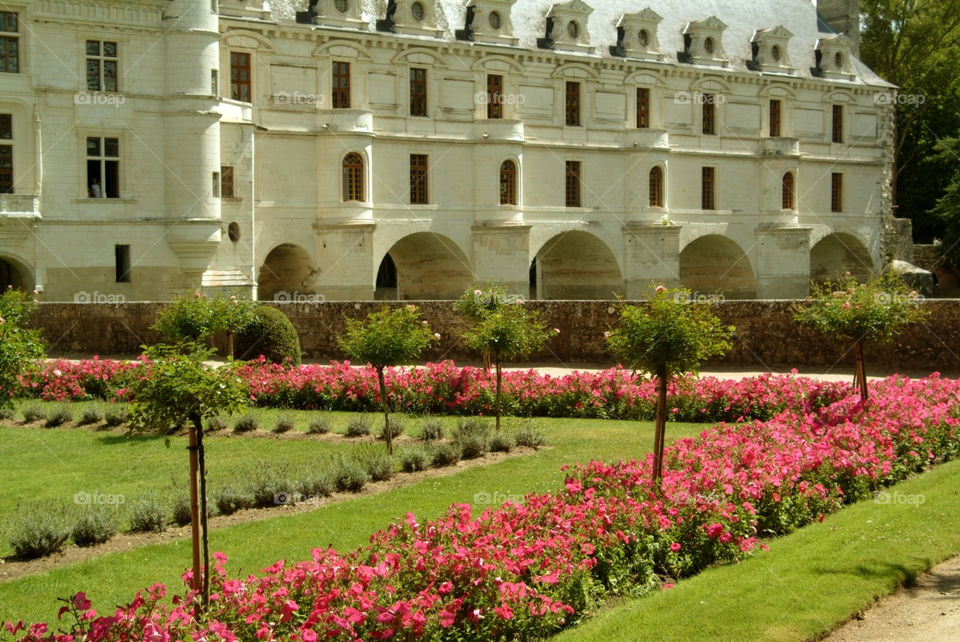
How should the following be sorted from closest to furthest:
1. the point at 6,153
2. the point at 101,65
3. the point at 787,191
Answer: the point at 6,153 → the point at 101,65 → the point at 787,191

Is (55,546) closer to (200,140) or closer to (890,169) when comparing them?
(200,140)

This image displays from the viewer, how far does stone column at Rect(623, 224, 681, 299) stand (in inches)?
1736

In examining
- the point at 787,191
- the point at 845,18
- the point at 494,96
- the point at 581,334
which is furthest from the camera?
the point at 845,18

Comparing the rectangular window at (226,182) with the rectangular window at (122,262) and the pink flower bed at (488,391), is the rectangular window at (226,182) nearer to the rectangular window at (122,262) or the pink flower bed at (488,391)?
the rectangular window at (122,262)

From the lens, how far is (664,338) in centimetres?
1196

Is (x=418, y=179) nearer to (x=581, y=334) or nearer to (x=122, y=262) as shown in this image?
(x=122, y=262)

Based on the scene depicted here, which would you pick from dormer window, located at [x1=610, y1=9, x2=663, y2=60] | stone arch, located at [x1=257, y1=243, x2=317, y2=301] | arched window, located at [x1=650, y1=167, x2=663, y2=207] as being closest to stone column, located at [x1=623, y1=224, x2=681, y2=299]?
arched window, located at [x1=650, y1=167, x2=663, y2=207]

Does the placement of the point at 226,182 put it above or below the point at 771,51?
below

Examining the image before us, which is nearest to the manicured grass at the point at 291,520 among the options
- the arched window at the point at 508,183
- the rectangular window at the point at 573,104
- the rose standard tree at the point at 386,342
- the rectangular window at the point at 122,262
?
the rose standard tree at the point at 386,342

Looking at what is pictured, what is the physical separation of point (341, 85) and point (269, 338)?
1692 cm

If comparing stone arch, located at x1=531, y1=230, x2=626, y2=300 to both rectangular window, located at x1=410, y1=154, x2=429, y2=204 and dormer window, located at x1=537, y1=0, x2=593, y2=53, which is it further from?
dormer window, located at x1=537, y1=0, x2=593, y2=53

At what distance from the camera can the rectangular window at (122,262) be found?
104 feet

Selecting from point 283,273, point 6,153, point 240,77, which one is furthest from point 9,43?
point 283,273

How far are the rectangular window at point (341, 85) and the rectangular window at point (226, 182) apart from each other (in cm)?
518
